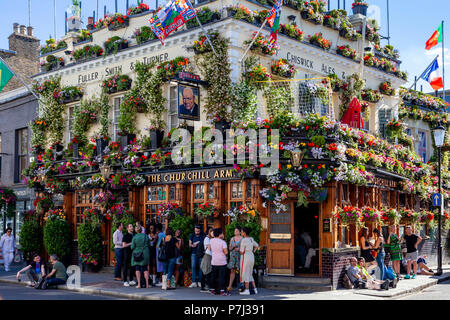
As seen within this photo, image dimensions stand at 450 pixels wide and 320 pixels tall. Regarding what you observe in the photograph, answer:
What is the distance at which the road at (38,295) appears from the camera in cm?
1444

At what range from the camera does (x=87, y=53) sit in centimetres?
2259

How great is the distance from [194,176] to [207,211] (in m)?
1.37

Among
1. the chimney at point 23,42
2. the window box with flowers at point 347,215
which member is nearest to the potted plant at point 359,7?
the window box with flowers at point 347,215

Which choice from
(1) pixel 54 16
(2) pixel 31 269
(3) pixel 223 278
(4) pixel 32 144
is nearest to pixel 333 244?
(3) pixel 223 278

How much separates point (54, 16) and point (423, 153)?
58.0 ft

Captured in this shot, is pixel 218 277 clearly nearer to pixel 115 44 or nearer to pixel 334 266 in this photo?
pixel 334 266

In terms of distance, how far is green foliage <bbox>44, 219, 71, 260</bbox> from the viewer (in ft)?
70.4

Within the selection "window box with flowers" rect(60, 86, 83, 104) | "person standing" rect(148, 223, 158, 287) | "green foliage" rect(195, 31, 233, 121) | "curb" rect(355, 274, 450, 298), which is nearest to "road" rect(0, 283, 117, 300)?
"person standing" rect(148, 223, 158, 287)

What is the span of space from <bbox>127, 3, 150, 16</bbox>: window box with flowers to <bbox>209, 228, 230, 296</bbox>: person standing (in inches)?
392

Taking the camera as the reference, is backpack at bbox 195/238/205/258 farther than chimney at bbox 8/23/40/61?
No

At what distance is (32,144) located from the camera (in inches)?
963

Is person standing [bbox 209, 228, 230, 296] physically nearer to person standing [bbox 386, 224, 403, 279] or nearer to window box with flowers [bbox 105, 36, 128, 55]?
person standing [bbox 386, 224, 403, 279]

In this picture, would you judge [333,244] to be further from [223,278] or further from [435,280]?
[435,280]

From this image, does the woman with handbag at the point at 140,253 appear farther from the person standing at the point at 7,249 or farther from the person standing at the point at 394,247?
the person standing at the point at 7,249
